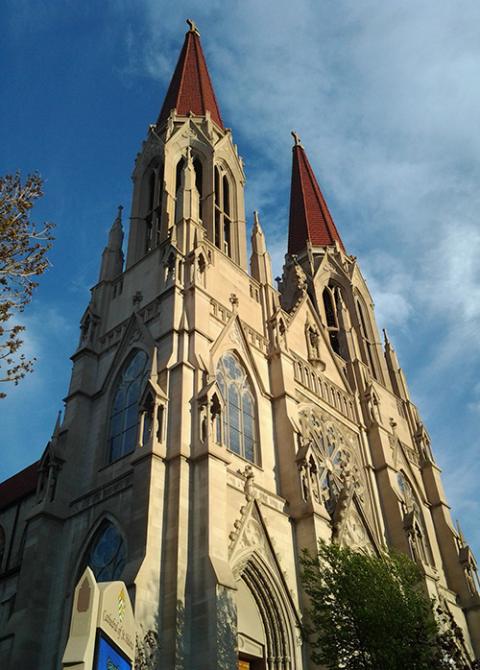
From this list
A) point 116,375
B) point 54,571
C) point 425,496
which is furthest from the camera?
point 425,496

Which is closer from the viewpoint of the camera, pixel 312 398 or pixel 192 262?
pixel 192 262

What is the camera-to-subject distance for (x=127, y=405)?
19.5 metres

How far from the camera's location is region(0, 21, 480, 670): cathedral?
48.7 ft

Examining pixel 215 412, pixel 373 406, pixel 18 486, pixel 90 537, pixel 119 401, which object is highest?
pixel 373 406

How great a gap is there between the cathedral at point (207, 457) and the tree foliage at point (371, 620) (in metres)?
1.78

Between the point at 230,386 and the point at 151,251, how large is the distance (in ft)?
20.0

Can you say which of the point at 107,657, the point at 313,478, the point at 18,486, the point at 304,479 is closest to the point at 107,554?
the point at 304,479

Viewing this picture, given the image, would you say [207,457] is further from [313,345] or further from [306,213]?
[306,213]

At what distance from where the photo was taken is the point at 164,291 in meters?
20.2

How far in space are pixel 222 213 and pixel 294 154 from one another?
812 inches

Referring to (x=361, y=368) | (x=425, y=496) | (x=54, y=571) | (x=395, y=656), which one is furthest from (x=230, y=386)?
(x=425, y=496)

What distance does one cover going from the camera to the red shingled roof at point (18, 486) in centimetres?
2509

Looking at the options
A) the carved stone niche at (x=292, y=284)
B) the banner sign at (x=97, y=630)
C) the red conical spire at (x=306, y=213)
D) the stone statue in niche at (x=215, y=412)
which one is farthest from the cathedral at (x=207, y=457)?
the banner sign at (x=97, y=630)

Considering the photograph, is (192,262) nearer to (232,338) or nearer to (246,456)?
(232,338)
